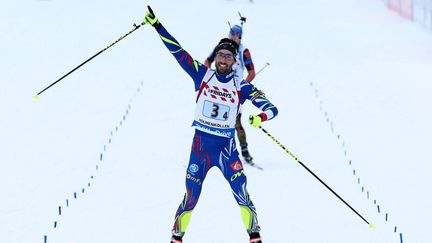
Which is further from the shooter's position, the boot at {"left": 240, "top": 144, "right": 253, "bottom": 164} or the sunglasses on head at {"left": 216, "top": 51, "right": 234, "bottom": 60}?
the boot at {"left": 240, "top": 144, "right": 253, "bottom": 164}

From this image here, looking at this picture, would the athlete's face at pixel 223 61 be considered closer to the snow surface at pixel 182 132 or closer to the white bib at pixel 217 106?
the white bib at pixel 217 106

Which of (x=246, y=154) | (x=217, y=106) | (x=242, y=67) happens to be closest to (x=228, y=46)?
(x=217, y=106)

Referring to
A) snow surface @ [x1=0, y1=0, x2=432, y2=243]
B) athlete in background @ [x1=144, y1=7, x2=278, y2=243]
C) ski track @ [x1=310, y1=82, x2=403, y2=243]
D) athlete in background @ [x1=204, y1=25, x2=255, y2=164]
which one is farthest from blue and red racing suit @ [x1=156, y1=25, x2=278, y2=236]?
athlete in background @ [x1=204, y1=25, x2=255, y2=164]

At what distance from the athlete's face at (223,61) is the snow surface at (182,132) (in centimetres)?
200

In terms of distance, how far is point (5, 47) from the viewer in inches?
710

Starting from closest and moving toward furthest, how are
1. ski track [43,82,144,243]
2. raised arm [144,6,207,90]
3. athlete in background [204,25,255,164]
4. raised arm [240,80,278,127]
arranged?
raised arm [240,80,278,127]
raised arm [144,6,207,90]
ski track [43,82,144,243]
athlete in background [204,25,255,164]

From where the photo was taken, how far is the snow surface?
8.04 meters

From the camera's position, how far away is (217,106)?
6.45 meters

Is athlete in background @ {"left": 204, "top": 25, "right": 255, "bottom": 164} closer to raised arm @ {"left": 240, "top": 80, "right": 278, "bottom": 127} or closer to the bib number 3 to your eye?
raised arm @ {"left": 240, "top": 80, "right": 278, "bottom": 127}

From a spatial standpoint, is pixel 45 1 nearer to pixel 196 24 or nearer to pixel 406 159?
pixel 196 24

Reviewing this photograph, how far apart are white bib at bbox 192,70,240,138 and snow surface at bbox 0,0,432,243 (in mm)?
1561

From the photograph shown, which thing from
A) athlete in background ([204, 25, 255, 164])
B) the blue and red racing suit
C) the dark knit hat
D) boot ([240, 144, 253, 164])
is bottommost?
the blue and red racing suit

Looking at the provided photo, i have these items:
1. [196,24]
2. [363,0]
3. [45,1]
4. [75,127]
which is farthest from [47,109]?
→ [363,0]

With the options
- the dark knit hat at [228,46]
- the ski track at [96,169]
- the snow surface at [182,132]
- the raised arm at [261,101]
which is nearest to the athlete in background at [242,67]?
the snow surface at [182,132]
